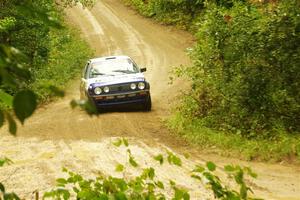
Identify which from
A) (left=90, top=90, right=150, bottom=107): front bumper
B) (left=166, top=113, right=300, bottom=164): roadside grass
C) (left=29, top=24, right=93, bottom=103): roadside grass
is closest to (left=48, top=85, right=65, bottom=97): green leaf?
(left=166, top=113, right=300, bottom=164): roadside grass

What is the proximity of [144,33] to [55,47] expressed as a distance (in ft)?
21.5

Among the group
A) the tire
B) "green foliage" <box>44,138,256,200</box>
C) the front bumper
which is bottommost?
the tire

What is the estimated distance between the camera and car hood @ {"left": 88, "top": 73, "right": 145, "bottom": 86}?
15.2 metres

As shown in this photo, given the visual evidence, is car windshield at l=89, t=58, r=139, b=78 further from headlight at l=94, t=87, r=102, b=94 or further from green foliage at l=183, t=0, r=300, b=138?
green foliage at l=183, t=0, r=300, b=138

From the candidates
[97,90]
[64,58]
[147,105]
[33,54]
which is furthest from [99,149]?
[64,58]

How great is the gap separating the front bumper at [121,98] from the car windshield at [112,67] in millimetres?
791

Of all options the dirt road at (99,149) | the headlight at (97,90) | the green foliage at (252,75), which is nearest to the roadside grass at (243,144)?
the green foliage at (252,75)

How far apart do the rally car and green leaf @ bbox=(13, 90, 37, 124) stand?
541 inches

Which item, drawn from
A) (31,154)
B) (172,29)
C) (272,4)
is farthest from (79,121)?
(172,29)

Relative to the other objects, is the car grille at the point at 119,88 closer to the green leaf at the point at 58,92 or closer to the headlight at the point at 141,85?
the headlight at the point at 141,85

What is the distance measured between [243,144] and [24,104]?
10806 millimetres

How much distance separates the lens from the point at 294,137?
37.8ft

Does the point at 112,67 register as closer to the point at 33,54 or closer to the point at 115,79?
the point at 115,79

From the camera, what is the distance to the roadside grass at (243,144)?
11.0m
